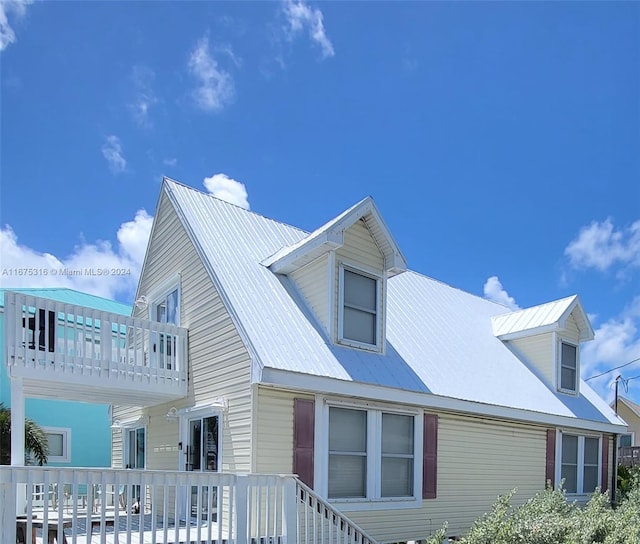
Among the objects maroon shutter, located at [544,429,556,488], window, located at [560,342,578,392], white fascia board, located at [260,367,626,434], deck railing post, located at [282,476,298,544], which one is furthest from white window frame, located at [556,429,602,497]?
deck railing post, located at [282,476,298,544]

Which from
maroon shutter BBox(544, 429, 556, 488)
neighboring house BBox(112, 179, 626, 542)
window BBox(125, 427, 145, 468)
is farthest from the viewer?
maroon shutter BBox(544, 429, 556, 488)

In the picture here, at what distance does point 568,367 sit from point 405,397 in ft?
26.6

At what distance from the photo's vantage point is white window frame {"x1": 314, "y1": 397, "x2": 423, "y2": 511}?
9.64 m

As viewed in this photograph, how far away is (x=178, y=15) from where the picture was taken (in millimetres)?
12000

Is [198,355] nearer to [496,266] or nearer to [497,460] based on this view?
[497,460]

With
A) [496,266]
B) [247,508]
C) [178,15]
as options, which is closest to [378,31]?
[178,15]

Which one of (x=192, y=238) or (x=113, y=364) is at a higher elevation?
(x=192, y=238)

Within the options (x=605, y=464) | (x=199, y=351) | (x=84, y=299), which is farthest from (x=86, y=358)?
(x=84, y=299)

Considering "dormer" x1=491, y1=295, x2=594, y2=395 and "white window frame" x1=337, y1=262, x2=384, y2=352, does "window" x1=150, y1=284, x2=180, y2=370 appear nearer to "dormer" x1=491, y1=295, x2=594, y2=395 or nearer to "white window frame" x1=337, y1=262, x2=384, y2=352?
"white window frame" x1=337, y1=262, x2=384, y2=352

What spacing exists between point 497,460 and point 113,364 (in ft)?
27.2

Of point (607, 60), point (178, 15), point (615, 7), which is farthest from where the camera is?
point (607, 60)

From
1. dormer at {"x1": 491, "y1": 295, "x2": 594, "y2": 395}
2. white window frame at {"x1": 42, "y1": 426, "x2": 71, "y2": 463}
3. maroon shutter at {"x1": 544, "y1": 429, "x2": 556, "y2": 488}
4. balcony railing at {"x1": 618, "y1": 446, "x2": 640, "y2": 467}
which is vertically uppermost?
dormer at {"x1": 491, "y1": 295, "x2": 594, "y2": 395}

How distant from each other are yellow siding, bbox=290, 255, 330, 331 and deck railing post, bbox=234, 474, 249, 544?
12.4 feet

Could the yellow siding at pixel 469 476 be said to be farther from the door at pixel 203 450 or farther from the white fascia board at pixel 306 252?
the white fascia board at pixel 306 252
